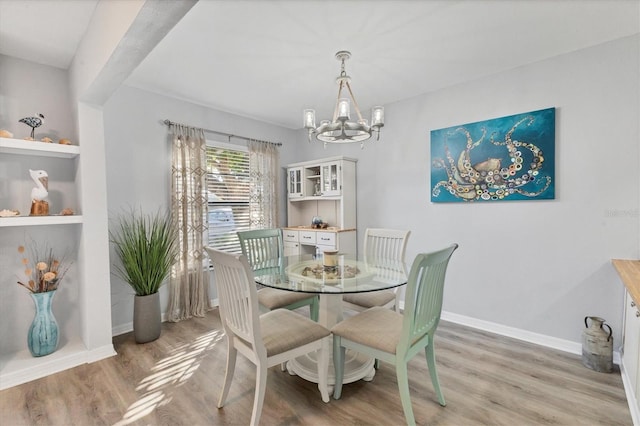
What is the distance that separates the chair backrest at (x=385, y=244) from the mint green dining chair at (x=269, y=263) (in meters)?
0.74

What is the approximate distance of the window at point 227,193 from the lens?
3850mm

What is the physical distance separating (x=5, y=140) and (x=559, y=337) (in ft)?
15.6

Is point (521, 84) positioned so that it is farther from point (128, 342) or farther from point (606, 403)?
point (128, 342)

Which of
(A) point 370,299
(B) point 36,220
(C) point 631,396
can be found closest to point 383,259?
(A) point 370,299

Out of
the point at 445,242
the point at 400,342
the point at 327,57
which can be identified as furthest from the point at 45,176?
the point at 445,242

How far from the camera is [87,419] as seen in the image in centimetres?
185

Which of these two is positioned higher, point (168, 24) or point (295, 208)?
point (168, 24)

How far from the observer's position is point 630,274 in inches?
79.1

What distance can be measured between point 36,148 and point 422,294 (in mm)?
3022

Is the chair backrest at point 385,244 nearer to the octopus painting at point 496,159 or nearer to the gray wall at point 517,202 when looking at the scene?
the gray wall at point 517,202

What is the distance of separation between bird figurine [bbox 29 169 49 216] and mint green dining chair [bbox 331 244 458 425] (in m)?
2.52

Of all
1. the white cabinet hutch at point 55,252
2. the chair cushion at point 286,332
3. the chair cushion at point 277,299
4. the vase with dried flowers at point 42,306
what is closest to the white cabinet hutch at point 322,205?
the chair cushion at point 277,299

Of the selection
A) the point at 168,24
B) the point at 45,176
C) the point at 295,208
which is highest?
the point at 168,24

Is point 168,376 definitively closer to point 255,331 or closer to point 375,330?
point 255,331
